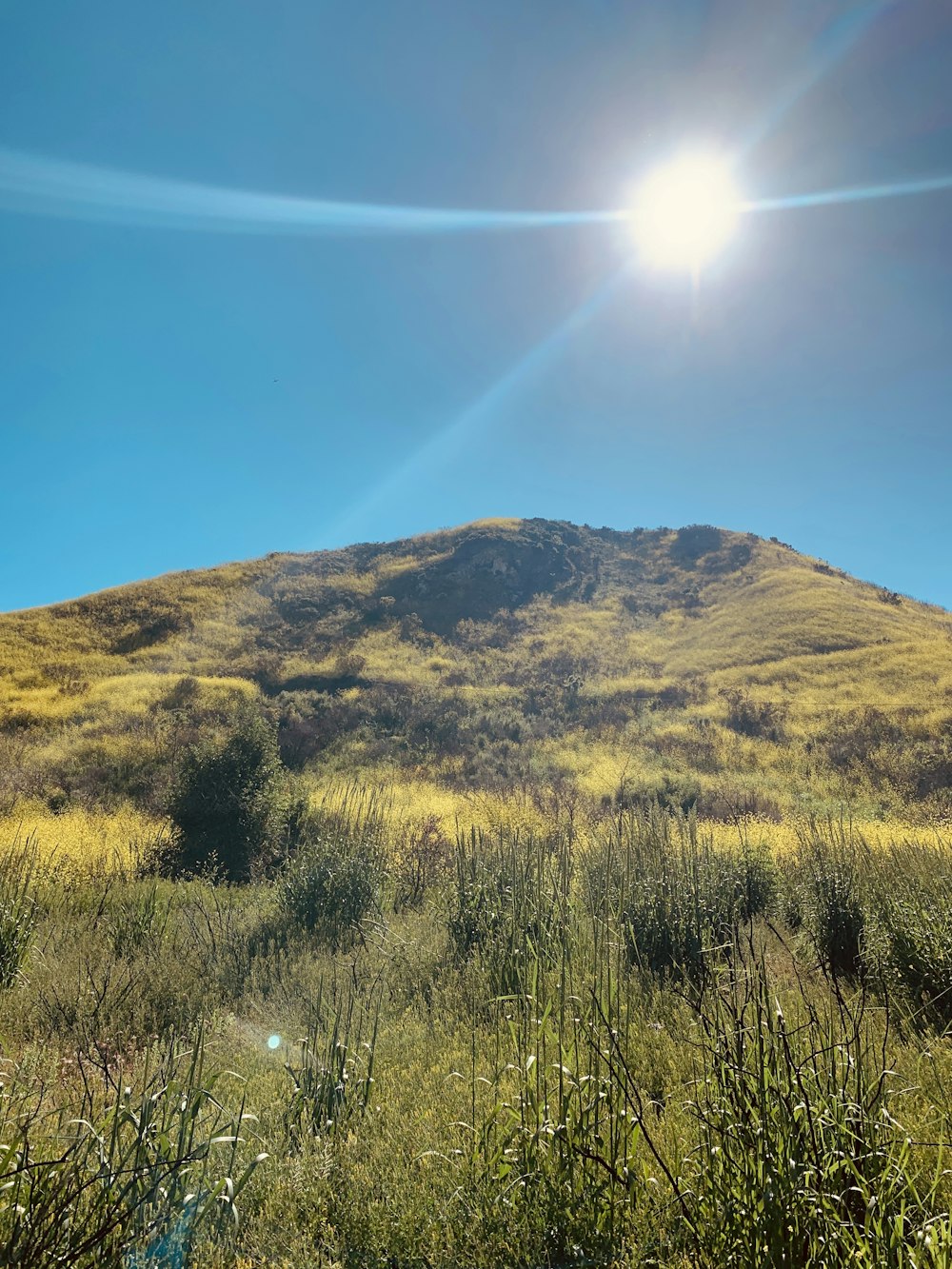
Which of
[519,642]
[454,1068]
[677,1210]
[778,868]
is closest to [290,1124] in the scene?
[454,1068]

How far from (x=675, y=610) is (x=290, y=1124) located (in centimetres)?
4624

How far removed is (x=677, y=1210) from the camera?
92.5 inches

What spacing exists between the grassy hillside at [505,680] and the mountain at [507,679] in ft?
0.47

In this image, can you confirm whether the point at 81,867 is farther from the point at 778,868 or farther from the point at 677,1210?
the point at 778,868

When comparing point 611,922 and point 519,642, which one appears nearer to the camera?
point 611,922

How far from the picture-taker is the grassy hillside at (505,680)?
635 inches

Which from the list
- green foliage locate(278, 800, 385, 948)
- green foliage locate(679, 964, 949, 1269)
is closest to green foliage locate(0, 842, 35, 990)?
green foliage locate(278, 800, 385, 948)

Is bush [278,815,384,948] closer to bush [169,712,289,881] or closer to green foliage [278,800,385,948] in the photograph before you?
green foliage [278,800,385,948]

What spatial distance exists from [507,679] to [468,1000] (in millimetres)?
28129

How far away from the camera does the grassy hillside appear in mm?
16125

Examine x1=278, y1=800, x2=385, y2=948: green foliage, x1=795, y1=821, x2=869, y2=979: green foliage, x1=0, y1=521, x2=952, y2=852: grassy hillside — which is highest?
x1=0, y1=521, x2=952, y2=852: grassy hillside

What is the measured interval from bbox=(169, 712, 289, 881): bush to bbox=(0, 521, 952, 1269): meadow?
0.05m

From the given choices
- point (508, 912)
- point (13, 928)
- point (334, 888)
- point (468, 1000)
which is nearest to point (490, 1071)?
point (468, 1000)

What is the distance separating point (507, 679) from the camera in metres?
32.8
